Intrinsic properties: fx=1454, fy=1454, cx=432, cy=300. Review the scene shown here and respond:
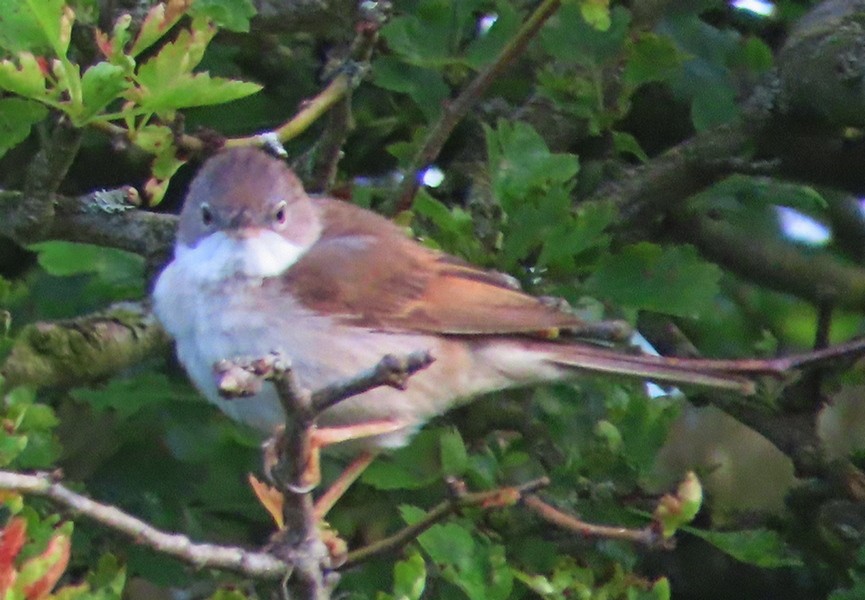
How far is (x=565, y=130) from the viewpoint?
3736 mm

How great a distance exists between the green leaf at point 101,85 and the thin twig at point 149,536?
2.28 ft

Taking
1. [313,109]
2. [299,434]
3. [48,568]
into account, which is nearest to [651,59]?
[313,109]

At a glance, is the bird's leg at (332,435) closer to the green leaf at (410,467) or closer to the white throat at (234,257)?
the green leaf at (410,467)

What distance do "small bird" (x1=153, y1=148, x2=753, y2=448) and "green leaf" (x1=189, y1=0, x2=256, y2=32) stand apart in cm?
55

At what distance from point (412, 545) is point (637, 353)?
76 cm

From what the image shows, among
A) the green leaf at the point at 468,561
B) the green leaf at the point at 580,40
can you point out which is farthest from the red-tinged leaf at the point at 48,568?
the green leaf at the point at 580,40

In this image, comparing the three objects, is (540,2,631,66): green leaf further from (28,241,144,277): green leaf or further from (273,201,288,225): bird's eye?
(28,241,144,277): green leaf

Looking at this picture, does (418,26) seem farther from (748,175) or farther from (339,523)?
(339,523)

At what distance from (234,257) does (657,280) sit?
96cm

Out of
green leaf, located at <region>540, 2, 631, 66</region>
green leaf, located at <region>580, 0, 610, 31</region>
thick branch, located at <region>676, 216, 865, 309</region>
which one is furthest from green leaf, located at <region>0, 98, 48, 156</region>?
thick branch, located at <region>676, 216, 865, 309</region>

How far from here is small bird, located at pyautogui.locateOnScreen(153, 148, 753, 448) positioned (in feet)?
10.5

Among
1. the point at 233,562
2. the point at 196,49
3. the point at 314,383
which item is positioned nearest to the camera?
the point at 233,562

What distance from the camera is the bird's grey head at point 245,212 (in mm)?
3340

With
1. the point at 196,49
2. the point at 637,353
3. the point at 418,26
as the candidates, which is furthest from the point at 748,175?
the point at 196,49
